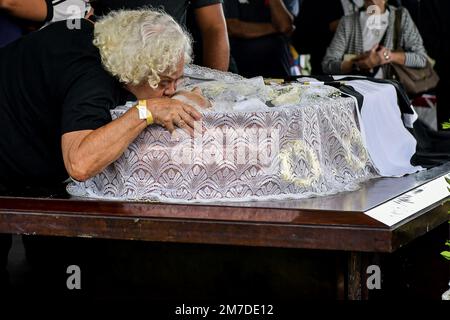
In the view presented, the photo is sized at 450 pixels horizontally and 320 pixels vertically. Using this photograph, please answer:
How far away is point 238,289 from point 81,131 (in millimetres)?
714

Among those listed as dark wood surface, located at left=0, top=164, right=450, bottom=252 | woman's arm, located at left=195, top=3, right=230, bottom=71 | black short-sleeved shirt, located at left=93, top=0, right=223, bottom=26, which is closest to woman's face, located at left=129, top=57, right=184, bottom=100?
dark wood surface, located at left=0, top=164, right=450, bottom=252

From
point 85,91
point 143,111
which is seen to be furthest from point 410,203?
point 85,91

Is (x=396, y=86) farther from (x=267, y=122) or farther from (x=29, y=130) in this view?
(x=29, y=130)

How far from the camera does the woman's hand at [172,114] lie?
309cm

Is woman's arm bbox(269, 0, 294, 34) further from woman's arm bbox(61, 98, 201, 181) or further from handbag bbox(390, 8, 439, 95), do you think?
woman's arm bbox(61, 98, 201, 181)

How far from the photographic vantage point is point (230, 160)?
317 cm

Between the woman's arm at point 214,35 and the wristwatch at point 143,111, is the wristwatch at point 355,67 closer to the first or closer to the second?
the woman's arm at point 214,35

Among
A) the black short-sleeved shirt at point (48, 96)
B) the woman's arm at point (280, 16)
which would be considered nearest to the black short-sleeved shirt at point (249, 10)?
the woman's arm at point (280, 16)

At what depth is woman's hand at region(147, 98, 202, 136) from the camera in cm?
309

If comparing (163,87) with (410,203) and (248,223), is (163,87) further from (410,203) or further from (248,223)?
(410,203)

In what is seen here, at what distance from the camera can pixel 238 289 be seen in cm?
322

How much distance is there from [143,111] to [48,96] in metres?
0.39

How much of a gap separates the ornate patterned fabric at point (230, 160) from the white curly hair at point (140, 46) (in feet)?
0.58
